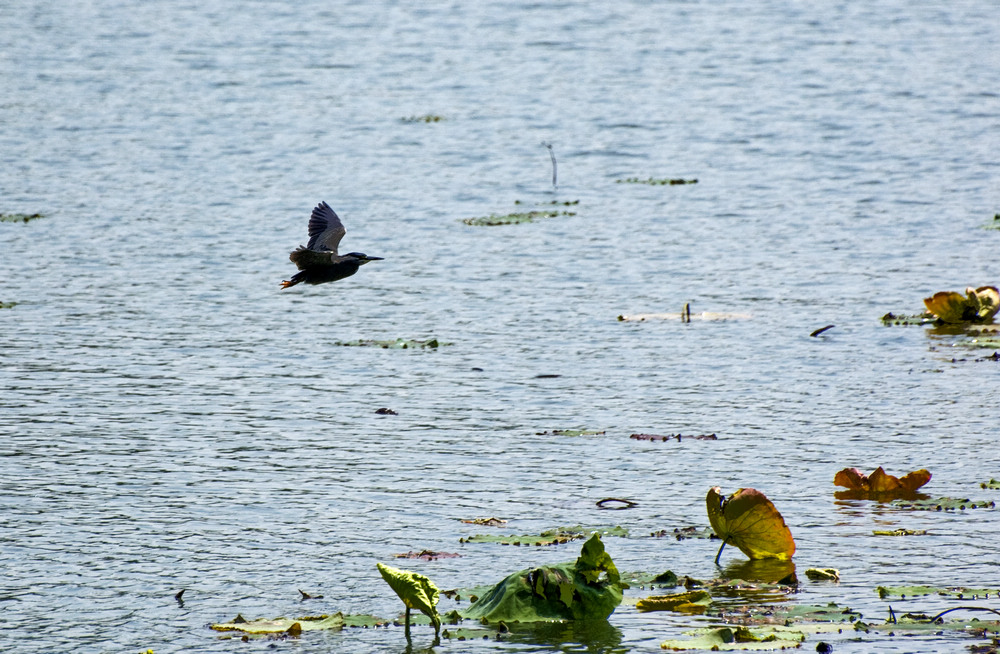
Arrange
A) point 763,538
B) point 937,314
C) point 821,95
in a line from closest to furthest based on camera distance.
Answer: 1. point 763,538
2. point 937,314
3. point 821,95

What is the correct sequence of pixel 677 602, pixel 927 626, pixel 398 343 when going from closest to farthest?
pixel 927 626 → pixel 677 602 → pixel 398 343

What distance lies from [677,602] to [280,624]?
41.0 inches

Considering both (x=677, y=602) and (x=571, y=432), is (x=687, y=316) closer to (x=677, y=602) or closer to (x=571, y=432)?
(x=571, y=432)

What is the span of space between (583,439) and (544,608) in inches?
69.3

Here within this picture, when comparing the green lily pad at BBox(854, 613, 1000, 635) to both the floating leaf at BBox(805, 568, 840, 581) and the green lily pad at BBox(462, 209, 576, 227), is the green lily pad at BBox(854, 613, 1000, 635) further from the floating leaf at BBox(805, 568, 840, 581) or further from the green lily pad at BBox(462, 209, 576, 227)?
the green lily pad at BBox(462, 209, 576, 227)

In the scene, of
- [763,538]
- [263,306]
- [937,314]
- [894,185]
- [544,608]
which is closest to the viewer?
[544,608]

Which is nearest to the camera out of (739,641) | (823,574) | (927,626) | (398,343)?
(739,641)

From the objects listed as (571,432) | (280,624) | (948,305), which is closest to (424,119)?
(948,305)

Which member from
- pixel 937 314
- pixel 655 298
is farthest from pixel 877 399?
pixel 655 298

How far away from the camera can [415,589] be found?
3.85 m

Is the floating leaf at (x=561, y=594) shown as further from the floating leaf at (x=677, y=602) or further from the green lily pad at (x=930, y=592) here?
the green lily pad at (x=930, y=592)

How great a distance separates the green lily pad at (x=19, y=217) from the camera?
9.91 metres

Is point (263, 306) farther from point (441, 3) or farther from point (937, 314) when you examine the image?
point (441, 3)

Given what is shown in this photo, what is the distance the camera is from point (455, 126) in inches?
539
